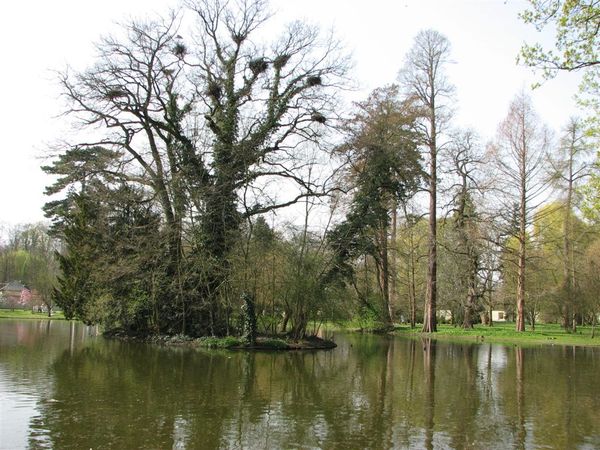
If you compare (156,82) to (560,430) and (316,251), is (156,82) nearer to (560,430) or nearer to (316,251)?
(316,251)

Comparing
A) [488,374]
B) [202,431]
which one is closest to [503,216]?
[488,374]

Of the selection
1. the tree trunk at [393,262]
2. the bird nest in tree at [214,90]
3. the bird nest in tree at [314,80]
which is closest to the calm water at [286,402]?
A: the bird nest in tree at [214,90]

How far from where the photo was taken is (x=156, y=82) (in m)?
26.7

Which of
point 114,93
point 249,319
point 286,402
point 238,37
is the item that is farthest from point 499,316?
point 286,402

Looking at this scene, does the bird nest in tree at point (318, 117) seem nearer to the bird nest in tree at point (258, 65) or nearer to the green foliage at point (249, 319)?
the bird nest in tree at point (258, 65)

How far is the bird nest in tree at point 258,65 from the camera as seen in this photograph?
26484 mm

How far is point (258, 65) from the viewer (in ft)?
87.0

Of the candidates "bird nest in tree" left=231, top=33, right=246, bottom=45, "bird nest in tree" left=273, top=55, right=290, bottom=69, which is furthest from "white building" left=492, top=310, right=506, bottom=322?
"bird nest in tree" left=231, top=33, right=246, bottom=45

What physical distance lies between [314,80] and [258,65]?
2.84 meters

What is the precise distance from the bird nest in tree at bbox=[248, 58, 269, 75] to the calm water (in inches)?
571

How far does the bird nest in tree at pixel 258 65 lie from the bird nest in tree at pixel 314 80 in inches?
86.8

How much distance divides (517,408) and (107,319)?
20512 mm

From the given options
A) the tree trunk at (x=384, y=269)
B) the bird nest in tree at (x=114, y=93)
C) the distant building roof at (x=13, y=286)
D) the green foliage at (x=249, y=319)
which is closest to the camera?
the green foliage at (x=249, y=319)

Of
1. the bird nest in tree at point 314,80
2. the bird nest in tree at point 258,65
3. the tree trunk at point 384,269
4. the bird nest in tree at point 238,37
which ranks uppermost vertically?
the bird nest in tree at point 238,37
